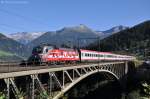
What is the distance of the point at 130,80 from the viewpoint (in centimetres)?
10381

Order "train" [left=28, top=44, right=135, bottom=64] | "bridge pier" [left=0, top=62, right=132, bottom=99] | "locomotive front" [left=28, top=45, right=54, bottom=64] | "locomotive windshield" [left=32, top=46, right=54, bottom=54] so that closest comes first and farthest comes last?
"bridge pier" [left=0, top=62, right=132, bottom=99] → "locomotive front" [left=28, top=45, right=54, bottom=64] → "train" [left=28, top=44, right=135, bottom=64] → "locomotive windshield" [left=32, top=46, right=54, bottom=54]

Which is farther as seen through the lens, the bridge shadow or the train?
the bridge shadow

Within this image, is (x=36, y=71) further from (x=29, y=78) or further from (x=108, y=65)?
(x=108, y=65)

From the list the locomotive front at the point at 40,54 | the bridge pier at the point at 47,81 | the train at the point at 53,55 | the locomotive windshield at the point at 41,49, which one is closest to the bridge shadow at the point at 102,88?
the train at the point at 53,55

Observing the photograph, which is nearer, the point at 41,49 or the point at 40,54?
the point at 40,54

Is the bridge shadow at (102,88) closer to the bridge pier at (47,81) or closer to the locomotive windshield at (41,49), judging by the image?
the locomotive windshield at (41,49)

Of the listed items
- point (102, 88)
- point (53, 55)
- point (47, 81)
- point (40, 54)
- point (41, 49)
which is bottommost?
point (102, 88)

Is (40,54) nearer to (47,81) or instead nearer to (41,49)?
(41,49)

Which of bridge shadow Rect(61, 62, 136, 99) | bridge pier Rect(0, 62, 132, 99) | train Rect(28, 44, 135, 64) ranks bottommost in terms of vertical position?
bridge shadow Rect(61, 62, 136, 99)

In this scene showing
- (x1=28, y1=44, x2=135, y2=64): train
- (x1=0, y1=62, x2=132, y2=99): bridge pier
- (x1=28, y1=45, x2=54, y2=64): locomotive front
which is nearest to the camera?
(x1=0, y1=62, x2=132, y2=99): bridge pier

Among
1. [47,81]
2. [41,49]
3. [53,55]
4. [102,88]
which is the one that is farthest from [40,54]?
[102,88]

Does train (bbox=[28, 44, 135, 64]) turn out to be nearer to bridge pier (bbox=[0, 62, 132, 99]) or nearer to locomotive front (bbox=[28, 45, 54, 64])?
locomotive front (bbox=[28, 45, 54, 64])

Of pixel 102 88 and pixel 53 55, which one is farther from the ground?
pixel 53 55

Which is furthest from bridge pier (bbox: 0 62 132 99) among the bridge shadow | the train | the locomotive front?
the bridge shadow
